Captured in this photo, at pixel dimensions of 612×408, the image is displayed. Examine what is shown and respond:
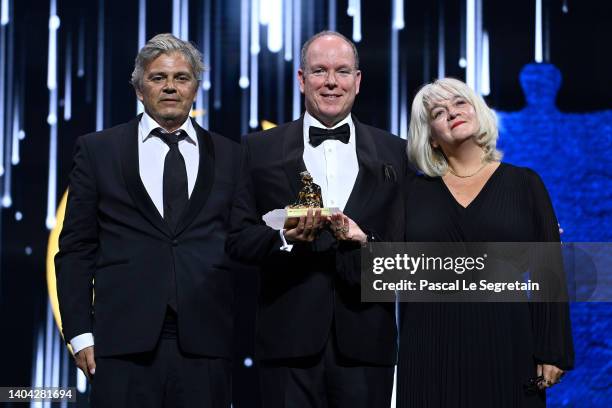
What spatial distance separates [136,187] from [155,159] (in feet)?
0.48

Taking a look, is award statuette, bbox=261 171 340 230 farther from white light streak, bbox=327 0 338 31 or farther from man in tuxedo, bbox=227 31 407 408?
white light streak, bbox=327 0 338 31

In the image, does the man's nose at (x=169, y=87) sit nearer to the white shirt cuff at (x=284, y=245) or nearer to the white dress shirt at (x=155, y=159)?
the white dress shirt at (x=155, y=159)

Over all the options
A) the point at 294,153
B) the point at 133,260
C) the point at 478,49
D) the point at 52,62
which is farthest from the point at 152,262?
the point at 478,49

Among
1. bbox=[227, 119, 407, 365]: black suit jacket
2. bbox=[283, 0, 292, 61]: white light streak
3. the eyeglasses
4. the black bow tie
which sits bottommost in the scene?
bbox=[227, 119, 407, 365]: black suit jacket

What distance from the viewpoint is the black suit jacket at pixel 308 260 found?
8.86 ft

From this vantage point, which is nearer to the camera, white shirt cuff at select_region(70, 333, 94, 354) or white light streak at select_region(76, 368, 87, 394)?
white shirt cuff at select_region(70, 333, 94, 354)

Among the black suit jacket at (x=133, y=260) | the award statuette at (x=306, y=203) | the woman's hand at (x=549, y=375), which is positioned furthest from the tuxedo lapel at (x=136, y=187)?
the woman's hand at (x=549, y=375)

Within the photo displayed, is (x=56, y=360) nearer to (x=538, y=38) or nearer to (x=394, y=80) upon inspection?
(x=394, y=80)

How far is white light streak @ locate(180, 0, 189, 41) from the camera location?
414cm

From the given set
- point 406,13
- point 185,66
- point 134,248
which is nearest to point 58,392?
point 134,248

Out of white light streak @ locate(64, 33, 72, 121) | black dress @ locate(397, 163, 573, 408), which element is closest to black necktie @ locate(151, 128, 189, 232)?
black dress @ locate(397, 163, 573, 408)

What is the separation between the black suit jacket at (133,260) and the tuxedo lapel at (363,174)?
0.46 m

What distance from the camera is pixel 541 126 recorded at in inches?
161

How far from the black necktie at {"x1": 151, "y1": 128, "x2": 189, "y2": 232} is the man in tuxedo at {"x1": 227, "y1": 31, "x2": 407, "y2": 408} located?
184 millimetres
